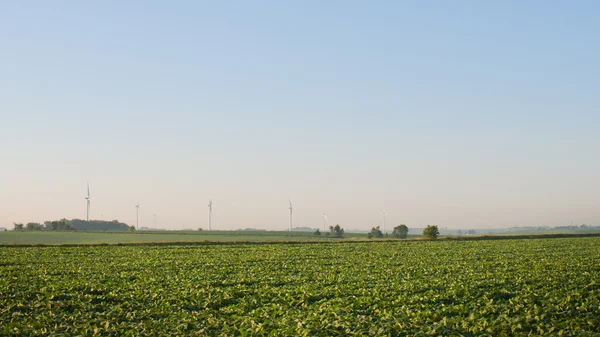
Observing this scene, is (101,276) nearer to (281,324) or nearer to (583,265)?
(281,324)

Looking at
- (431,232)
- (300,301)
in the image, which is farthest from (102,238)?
(300,301)

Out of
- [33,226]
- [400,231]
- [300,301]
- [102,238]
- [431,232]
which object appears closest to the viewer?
[300,301]

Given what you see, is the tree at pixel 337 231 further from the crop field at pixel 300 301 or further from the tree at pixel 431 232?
the crop field at pixel 300 301

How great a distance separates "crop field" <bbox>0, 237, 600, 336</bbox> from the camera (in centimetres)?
1619

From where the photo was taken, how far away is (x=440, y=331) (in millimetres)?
15516

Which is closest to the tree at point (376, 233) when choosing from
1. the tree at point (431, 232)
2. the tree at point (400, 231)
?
the tree at point (400, 231)

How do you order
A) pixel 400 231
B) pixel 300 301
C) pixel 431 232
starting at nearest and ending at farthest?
pixel 300 301, pixel 431 232, pixel 400 231

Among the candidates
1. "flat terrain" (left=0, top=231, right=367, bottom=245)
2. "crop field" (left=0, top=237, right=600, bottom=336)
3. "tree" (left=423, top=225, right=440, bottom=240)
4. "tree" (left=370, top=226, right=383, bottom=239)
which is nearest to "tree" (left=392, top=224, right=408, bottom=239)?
"tree" (left=370, top=226, right=383, bottom=239)

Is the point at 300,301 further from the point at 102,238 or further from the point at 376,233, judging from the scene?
the point at 376,233

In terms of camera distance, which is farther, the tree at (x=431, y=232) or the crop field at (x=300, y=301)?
the tree at (x=431, y=232)

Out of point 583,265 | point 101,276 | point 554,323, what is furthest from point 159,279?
point 583,265

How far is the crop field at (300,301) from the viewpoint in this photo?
16.2 meters

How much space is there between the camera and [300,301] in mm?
20609

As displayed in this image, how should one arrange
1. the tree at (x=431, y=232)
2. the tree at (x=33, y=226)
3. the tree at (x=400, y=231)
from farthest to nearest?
the tree at (x=33, y=226), the tree at (x=400, y=231), the tree at (x=431, y=232)
